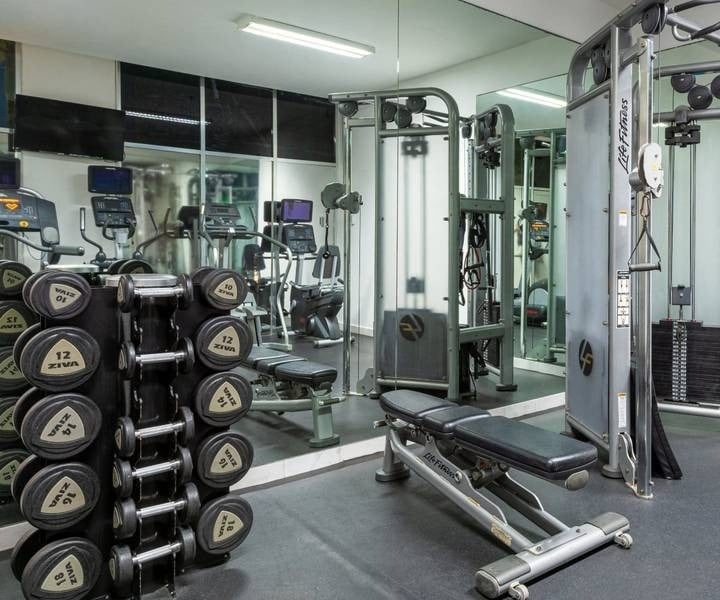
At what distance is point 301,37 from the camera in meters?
3.47

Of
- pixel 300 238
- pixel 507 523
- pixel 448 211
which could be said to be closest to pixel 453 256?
pixel 448 211

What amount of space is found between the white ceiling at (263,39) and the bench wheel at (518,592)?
2837 millimetres

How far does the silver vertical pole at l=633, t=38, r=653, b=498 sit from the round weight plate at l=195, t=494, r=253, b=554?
1884 mm

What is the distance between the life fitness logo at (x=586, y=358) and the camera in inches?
A: 128

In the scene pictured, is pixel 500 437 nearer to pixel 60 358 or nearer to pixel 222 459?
pixel 222 459

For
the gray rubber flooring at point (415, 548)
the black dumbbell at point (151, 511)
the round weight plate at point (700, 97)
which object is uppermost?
the round weight plate at point (700, 97)

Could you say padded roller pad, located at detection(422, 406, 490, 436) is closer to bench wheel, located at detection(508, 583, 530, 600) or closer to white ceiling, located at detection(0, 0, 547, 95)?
bench wheel, located at detection(508, 583, 530, 600)

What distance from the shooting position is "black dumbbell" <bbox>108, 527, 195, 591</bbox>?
182 centimetres

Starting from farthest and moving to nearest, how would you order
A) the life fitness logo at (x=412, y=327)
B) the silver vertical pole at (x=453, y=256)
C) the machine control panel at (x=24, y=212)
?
the life fitness logo at (x=412, y=327) < the silver vertical pole at (x=453, y=256) < the machine control panel at (x=24, y=212)

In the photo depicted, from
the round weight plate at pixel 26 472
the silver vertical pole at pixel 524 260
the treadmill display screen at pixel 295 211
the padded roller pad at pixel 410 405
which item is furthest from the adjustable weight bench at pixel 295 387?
the silver vertical pole at pixel 524 260

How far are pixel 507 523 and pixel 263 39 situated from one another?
9.45ft

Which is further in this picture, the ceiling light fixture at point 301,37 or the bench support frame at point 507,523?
the ceiling light fixture at point 301,37

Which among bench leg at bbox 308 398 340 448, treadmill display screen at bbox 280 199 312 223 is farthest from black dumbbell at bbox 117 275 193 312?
treadmill display screen at bbox 280 199 312 223

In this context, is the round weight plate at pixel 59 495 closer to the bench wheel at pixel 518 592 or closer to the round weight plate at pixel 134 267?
the round weight plate at pixel 134 267
